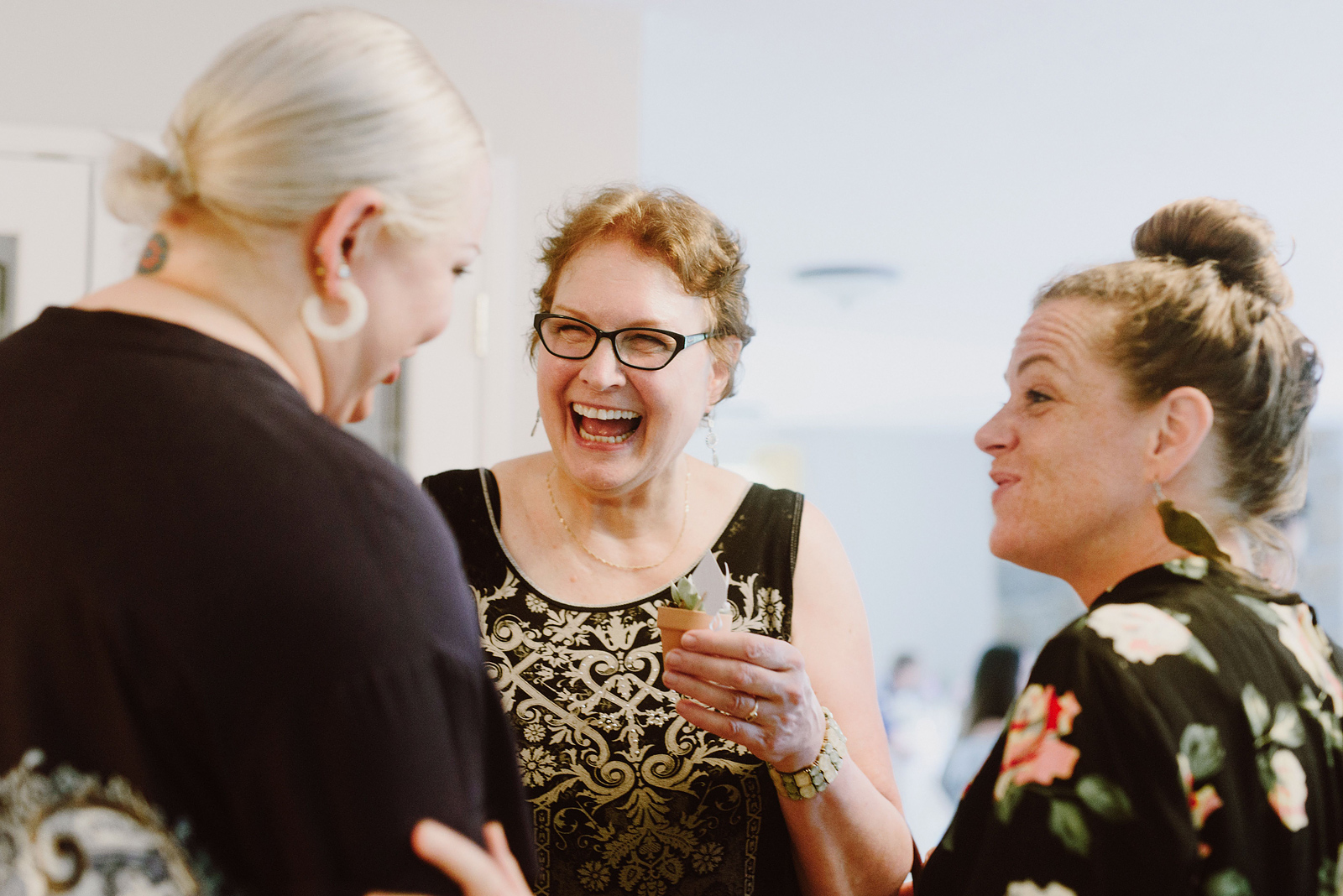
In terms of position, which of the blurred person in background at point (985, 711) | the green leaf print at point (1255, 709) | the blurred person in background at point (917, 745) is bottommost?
the blurred person in background at point (917, 745)

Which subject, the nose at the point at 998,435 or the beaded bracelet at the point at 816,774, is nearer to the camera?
the nose at the point at 998,435

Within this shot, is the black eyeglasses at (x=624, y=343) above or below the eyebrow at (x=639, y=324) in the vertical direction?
below

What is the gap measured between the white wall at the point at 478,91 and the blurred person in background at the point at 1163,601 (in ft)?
5.05

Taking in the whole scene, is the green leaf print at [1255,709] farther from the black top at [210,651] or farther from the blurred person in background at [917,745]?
the blurred person in background at [917,745]

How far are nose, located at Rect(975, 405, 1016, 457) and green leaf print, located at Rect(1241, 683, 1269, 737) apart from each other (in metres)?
0.41

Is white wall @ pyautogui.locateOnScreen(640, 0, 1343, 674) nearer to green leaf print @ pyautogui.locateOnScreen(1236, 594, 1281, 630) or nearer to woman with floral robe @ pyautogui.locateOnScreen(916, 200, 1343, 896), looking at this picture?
woman with floral robe @ pyautogui.locateOnScreen(916, 200, 1343, 896)

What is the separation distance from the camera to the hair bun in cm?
120

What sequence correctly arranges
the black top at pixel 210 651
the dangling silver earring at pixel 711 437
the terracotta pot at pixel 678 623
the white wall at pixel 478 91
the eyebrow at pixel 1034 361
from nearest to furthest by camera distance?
the black top at pixel 210 651 → the eyebrow at pixel 1034 361 → the terracotta pot at pixel 678 623 → the dangling silver earring at pixel 711 437 → the white wall at pixel 478 91

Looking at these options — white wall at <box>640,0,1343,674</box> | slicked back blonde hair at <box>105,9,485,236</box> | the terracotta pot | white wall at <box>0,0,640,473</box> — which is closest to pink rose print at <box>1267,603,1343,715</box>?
white wall at <box>640,0,1343,674</box>

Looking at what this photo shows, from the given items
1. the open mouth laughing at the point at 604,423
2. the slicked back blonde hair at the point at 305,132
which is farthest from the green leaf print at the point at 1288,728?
the open mouth laughing at the point at 604,423

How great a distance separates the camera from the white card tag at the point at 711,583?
156cm

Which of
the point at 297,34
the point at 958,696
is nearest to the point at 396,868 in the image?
the point at 297,34

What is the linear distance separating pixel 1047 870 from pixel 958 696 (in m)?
11.1

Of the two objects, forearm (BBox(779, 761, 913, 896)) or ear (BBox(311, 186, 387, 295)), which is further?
forearm (BBox(779, 761, 913, 896))
